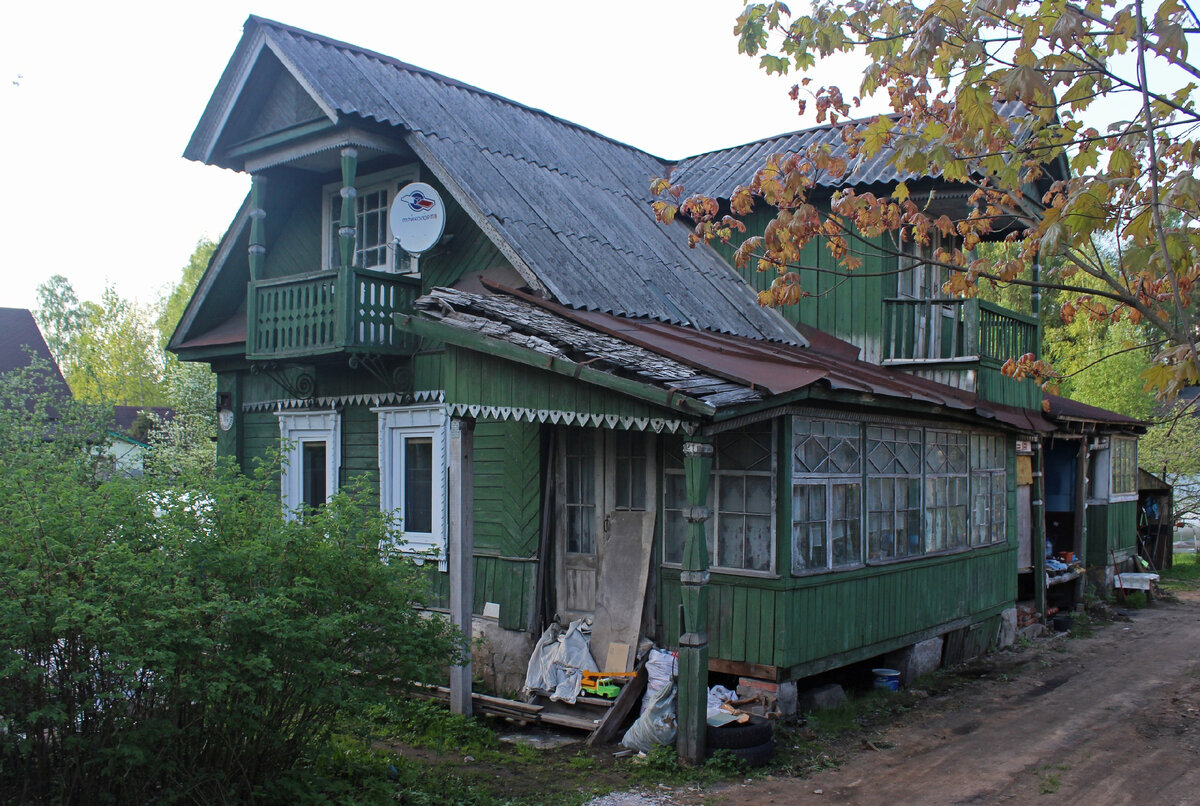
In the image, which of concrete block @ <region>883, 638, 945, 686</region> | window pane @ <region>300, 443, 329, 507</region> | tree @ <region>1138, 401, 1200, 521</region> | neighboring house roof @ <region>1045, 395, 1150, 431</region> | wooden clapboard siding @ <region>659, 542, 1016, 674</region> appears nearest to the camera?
wooden clapboard siding @ <region>659, 542, 1016, 674</region>

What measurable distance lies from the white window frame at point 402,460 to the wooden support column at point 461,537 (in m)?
1.76

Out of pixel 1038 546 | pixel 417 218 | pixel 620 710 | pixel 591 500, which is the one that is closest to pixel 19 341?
pixel 417 218

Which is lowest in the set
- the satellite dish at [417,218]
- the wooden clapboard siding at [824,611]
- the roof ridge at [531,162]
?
the wooden clapboard siding at [824,611]

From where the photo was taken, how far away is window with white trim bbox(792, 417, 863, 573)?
898 centimetres

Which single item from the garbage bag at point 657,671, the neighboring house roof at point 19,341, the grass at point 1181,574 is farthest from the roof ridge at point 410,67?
the neighboring house roof at point 19,341

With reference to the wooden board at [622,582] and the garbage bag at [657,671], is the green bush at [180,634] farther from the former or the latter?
the wooden board at [622,582]

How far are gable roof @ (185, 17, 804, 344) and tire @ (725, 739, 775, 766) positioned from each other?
4570mm

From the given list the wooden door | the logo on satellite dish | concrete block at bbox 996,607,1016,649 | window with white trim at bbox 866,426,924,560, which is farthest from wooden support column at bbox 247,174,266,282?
concrete block at bbox 996,607,1016,649

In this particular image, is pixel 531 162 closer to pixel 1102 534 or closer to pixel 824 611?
pixel 824 611

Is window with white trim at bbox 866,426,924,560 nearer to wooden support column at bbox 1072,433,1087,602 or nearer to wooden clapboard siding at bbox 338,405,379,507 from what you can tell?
wooden clapboard siding at bbox 338,405,379,507

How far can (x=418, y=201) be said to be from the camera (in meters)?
11.0

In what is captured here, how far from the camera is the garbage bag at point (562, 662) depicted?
9312 mm

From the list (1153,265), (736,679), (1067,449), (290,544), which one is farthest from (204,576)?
(1067,449)

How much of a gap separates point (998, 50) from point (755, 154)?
983 cm
